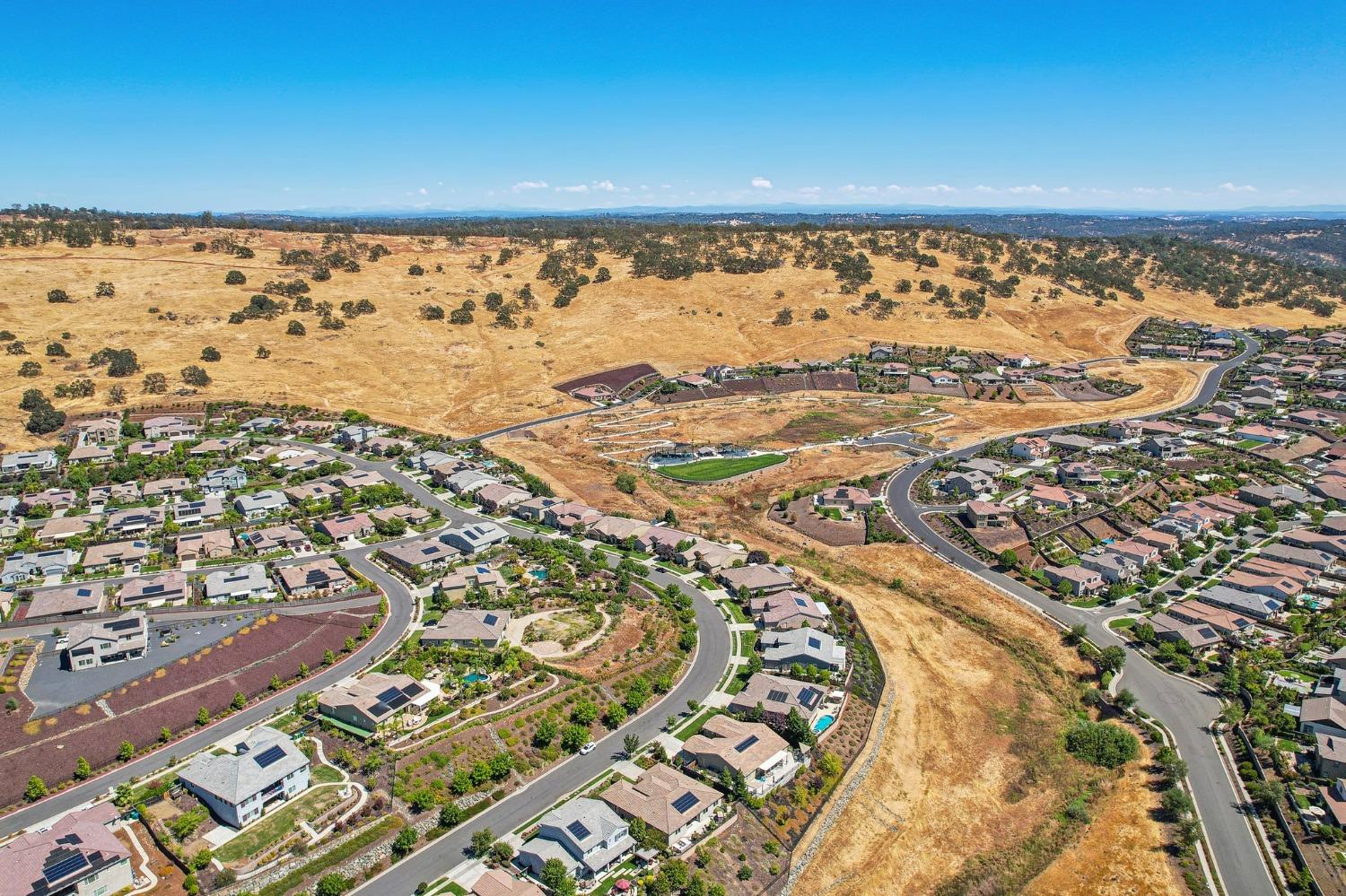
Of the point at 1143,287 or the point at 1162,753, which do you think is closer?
the point at 1162,753

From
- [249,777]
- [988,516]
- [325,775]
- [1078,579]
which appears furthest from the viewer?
[988,516]

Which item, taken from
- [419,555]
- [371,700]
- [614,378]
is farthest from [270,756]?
[614,378]

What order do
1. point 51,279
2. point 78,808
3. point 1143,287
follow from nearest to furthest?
point 78,808, point 51,279, point 1143,287

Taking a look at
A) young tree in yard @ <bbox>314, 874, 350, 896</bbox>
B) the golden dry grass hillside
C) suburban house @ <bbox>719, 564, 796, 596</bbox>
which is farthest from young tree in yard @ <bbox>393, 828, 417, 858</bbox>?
the golden dry grass hillside

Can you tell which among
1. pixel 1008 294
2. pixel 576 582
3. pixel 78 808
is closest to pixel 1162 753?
pixel 576 582

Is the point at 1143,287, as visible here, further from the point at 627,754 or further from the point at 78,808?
the point at 78,808

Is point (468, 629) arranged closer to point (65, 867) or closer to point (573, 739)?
point (573, 739)

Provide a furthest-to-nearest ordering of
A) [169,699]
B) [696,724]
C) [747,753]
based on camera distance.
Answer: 1. [169,699]
2. [696,724]
3. [747,753]

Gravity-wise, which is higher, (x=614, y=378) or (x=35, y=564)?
(x=614, y=378)
